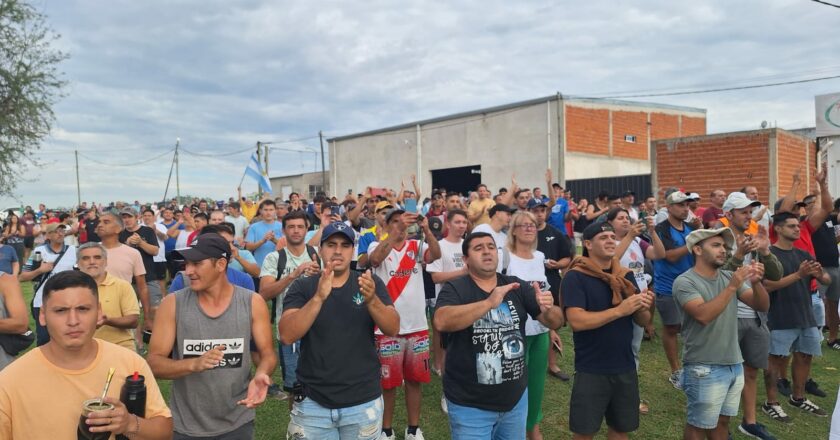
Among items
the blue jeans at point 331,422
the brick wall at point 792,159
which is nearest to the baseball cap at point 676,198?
the blue jeans at point 331,422

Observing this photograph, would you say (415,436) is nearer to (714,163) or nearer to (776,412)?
(776,412)

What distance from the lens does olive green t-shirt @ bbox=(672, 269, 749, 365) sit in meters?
4.10

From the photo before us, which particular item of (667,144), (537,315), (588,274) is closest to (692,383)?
(588,274)

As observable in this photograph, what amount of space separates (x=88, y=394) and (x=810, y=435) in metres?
6.07

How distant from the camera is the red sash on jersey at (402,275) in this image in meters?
4.98

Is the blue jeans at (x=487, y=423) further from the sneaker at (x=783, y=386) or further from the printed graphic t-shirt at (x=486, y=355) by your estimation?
the sneaker at (x=783, y=386)

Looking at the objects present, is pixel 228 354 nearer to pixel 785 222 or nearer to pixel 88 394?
pixel 88 394

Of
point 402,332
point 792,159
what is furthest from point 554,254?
point 792,159

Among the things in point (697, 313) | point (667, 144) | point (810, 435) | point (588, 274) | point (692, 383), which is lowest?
point (810, 435)

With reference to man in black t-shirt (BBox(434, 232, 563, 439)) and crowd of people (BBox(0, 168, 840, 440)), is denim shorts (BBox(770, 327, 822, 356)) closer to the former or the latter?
crowd of people (BBox(0, 168, 840, 440))

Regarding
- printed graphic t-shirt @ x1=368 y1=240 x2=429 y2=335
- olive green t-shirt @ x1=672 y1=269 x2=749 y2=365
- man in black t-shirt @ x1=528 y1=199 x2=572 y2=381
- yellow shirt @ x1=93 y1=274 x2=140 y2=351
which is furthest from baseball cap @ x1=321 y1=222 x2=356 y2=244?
man in black t-shirt @ x1=528 y1=199 x2=572 y2=381

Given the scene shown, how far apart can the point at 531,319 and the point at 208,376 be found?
2.59 m

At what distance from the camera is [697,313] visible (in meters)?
4.04

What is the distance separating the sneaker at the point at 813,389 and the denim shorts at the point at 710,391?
273cm
